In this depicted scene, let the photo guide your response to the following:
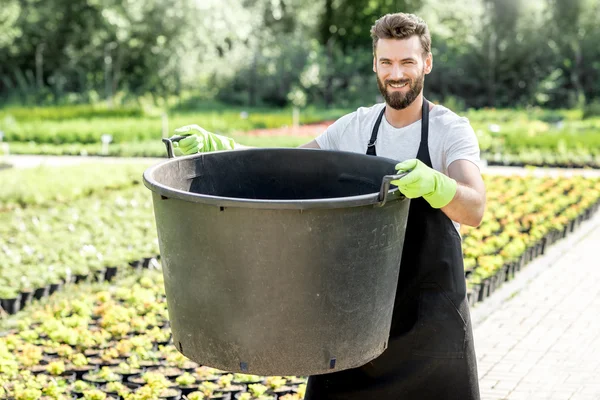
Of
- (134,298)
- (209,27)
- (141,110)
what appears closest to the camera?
(134,298)

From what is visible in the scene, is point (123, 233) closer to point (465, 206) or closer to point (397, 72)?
point (397, 72)

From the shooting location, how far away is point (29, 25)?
23688 mm

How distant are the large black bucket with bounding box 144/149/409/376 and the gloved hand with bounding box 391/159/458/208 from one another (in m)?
0.05

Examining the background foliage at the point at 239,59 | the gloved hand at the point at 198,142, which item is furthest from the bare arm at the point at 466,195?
the background foliage at the point at 239,59

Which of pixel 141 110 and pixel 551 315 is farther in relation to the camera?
pixel 141 110

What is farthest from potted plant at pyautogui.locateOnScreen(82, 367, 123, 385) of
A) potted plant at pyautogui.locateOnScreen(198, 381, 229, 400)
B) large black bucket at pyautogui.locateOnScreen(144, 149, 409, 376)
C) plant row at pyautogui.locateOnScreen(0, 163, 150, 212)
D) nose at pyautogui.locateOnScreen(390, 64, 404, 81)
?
plant row at pyautogui.locateOnScreen(0, 163, 150, 212)

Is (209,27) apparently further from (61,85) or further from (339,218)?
(339,218)

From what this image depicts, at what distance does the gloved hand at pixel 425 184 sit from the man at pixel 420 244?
187 millimetres

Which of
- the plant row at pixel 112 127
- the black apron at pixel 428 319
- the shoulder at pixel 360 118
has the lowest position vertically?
the plant row at pixel 112 127

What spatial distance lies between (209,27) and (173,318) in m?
22.6

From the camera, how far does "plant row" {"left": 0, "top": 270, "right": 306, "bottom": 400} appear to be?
3.74m

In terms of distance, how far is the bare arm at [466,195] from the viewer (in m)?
2.37

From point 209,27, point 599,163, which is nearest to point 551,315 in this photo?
point 599,163

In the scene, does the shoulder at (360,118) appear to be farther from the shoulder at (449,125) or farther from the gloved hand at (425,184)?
the gloved hand at (425,184)
